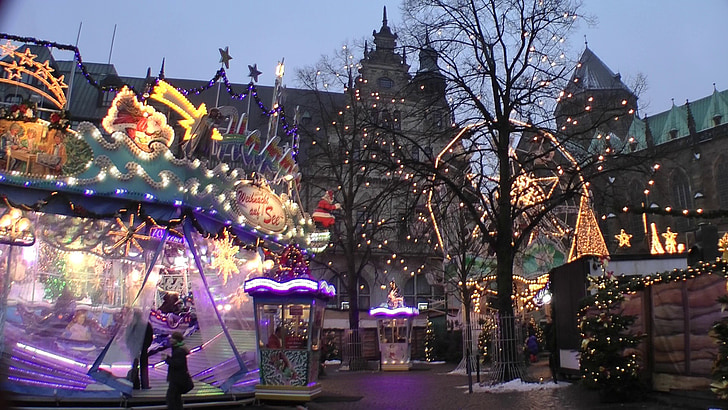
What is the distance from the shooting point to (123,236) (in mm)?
15508

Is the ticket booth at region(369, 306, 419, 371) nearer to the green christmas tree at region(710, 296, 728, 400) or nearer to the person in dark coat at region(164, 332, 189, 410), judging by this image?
the person in dark coat at region(164, 332, 189, 410)

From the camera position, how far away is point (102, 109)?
1067 inches

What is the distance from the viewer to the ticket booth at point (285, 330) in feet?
42.1

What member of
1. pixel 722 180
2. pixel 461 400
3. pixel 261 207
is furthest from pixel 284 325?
pixel 722 180

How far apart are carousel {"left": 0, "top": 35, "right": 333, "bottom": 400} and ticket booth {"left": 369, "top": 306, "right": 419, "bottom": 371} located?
11.6 metres

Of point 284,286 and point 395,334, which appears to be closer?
point 284,286

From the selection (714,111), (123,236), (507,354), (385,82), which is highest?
(714,111)

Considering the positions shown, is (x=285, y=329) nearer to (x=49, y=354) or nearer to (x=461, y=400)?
(x=461, y=400)

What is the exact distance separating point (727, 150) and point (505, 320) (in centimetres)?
4245

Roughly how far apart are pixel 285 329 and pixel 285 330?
0.9 inches

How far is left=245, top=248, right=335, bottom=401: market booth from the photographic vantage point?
506 inches

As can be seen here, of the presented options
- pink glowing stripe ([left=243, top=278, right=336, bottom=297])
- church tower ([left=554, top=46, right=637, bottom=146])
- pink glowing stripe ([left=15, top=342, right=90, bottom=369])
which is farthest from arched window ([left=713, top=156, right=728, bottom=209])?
pink glowing stripe ([left=15, top=342, right=90, bottom=369])

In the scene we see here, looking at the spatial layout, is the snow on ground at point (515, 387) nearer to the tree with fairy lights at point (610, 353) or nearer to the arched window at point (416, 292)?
the tree with fairy lights at point (610, 353)

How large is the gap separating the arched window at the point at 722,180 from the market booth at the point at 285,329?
44.9m
